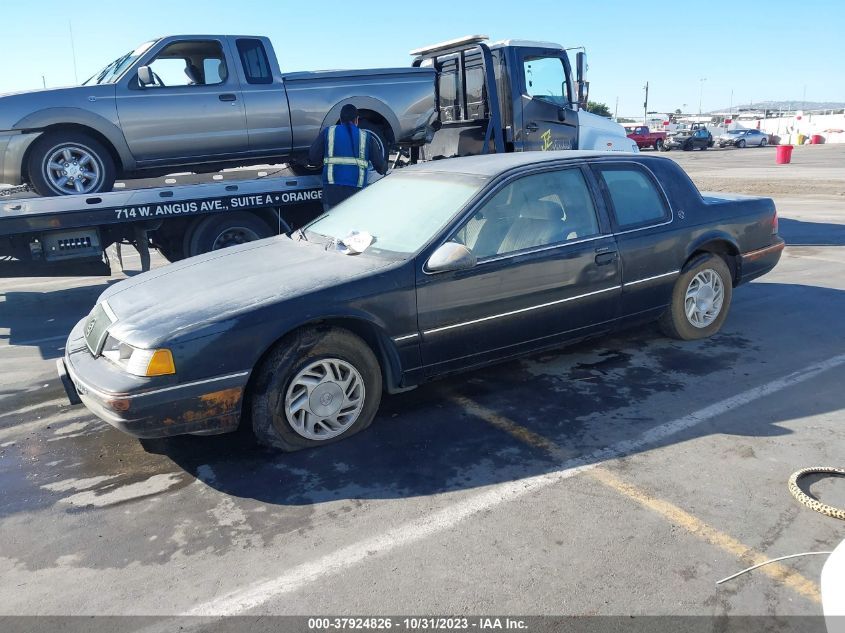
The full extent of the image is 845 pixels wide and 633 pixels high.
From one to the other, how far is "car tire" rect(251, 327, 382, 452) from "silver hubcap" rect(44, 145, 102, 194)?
14.4 feet

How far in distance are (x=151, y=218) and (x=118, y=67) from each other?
1728 millimetres

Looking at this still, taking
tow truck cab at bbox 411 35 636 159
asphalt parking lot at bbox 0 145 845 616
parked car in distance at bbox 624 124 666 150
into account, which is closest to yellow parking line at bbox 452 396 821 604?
asphalt parking lot at bbox 0 145 845 616

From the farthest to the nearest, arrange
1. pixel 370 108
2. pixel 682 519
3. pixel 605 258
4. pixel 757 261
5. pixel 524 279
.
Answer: pixel 370 108, pixel 757 261, pixel 605 258, pixel 524 279, pixel 682 519

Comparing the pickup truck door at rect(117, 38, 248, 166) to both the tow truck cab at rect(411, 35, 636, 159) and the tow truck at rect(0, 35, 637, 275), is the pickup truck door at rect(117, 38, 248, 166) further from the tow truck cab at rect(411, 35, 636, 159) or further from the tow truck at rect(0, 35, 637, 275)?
the tow truck cab at rect(411, 35, 636, 159)

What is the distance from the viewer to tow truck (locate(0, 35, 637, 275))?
669 cm

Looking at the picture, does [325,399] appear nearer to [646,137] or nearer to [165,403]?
[165,403]

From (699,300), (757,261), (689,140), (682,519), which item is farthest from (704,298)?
(689,140)

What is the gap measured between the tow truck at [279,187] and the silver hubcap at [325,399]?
4149mm

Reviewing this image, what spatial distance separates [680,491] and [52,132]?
20.9ft

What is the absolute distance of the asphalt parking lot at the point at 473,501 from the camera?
2645mm

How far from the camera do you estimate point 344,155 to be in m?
7.30

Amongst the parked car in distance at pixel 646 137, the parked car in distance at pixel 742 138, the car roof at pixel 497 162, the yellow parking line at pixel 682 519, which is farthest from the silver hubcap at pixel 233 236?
the parked car in distance at pixel 742 138

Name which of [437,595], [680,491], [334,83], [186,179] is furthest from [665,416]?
[186,179]

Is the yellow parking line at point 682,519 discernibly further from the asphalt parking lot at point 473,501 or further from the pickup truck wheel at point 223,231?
the pickup truck wheel at point 223,231
